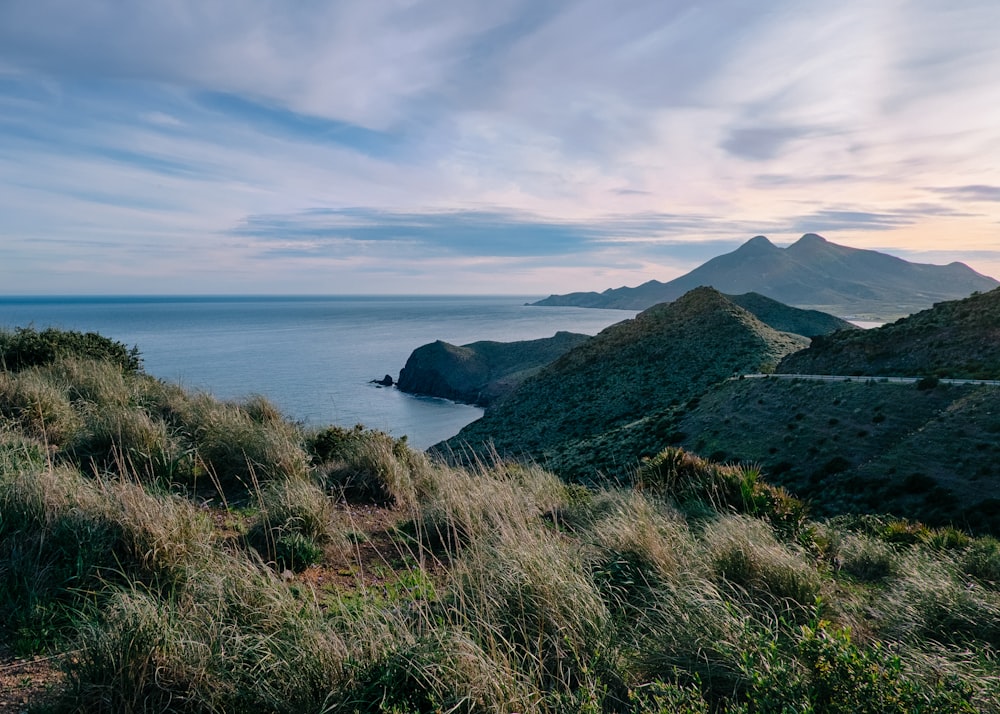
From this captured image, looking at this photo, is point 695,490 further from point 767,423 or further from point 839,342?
point 839,342

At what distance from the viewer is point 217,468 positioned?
307 inches

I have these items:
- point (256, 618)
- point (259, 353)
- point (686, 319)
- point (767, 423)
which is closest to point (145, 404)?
point (256, 618)

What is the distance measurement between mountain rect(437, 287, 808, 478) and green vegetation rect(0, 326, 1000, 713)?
1234 inches

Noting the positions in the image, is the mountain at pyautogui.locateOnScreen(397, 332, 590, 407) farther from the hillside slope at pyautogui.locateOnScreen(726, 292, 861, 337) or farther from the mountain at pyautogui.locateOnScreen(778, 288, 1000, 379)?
the mountain at pyautogui.locateOnScreen(778, 288, 1000, 379)

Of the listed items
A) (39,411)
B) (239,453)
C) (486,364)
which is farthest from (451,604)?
(486,364)

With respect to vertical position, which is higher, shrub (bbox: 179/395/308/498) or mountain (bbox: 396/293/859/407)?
shrub (bbox: 179/395/308/498)

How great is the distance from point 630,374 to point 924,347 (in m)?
26.3

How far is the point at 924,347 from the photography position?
40.9m

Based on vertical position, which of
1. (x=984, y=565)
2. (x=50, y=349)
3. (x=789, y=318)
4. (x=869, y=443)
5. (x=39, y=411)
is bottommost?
(x=869, y=443)

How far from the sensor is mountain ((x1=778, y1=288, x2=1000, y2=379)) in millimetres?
36281

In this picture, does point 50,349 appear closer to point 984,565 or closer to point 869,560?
point 869,560

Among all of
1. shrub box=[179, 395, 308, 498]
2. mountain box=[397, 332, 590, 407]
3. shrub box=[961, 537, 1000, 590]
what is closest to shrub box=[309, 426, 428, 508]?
shrub box=[179, 395, 308, 498]

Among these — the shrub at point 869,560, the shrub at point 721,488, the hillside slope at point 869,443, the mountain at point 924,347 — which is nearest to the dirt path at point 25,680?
the shrub at point 721,488

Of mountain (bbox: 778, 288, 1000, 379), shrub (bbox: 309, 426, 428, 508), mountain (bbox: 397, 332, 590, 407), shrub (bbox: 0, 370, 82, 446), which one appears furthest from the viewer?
mountain (bbox: 397, 332, 590, 407)
